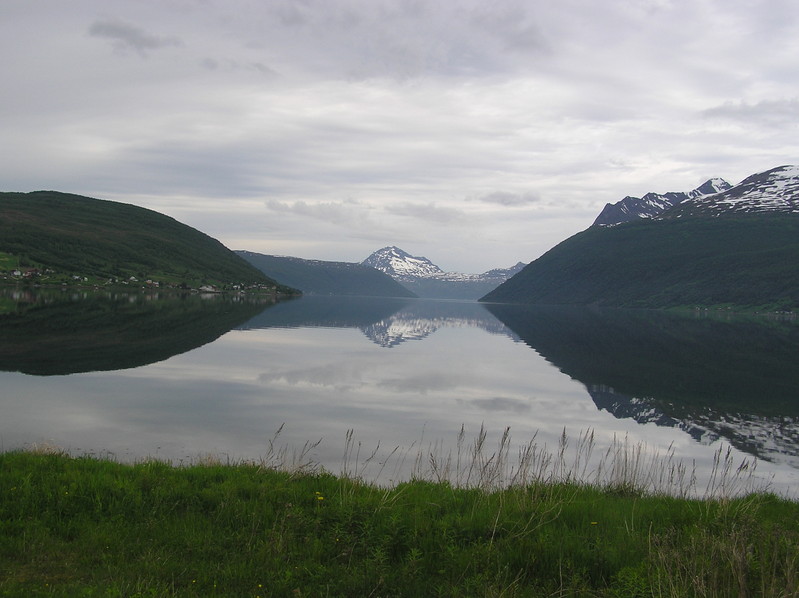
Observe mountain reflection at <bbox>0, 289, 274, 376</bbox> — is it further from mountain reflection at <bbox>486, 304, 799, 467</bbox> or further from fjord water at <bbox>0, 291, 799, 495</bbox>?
mountain reflection at <bbox>486, 304, 799, 467</bbox>

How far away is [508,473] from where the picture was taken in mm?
19328

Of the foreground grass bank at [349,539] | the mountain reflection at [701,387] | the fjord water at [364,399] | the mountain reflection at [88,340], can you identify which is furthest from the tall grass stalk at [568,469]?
the mountain reflection at [88,340]

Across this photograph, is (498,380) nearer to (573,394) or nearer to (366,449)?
(573,394)

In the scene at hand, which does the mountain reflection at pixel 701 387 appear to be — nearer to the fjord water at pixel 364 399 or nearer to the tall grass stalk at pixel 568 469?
the fjord water at pixel 364 399

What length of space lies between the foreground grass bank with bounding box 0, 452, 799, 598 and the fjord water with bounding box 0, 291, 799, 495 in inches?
137

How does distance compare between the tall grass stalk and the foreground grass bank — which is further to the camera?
the tall grass stalk

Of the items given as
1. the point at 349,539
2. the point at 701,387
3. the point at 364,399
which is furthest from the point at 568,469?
the point at 701,387

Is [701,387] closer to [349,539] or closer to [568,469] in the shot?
[568,469]

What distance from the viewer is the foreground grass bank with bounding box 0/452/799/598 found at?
8953 millimetres

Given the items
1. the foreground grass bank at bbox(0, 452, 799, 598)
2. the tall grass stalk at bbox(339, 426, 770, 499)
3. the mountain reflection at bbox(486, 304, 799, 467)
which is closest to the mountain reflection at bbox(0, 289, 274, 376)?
the tall grass stalk at bbox(339, 426, 770, 499)

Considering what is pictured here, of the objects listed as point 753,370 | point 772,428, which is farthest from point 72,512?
point 753,370

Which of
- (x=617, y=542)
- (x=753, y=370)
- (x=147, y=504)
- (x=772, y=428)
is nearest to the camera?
(x=617, y=542)

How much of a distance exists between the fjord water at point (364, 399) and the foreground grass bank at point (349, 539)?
3.47 meters

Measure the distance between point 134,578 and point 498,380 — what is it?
115 ft
